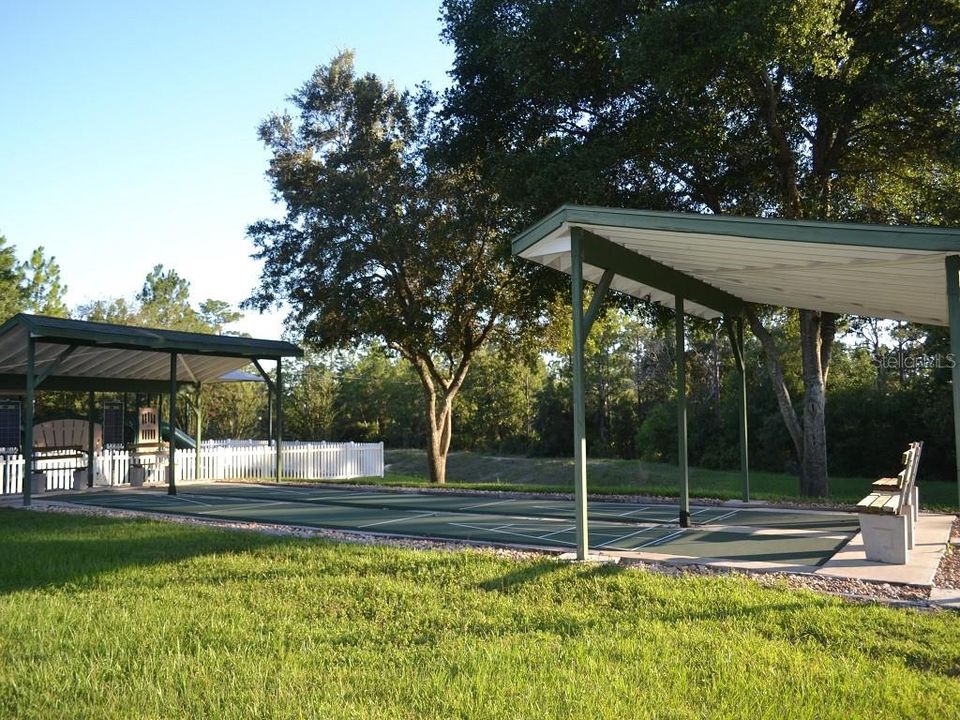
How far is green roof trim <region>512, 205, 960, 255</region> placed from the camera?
5.62 m

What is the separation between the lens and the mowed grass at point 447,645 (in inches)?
153

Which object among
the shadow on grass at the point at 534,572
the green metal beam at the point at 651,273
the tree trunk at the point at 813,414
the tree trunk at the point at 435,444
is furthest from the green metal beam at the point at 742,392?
the tree trunk at the point at 435,444

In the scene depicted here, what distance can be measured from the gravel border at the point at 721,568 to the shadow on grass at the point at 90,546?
0.67m

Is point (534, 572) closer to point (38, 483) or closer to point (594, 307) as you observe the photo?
point (594, 307)

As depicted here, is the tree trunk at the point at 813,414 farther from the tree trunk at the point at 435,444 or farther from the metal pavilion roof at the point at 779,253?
the tree trunk at the point at 435,444

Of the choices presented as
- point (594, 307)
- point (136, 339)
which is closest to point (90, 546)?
point (594, 307)

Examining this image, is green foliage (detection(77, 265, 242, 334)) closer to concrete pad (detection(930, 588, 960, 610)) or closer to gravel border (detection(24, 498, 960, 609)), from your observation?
gravel border (detection(24, 498, 960, 609))

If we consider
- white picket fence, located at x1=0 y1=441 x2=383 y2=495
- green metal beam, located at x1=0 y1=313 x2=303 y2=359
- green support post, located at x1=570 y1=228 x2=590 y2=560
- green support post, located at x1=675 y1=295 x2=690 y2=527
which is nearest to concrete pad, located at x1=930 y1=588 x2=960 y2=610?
green support post, located at x1=570 y1=228 x2=590 y2=560

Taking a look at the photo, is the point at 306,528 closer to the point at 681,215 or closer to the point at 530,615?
the point at 530,615

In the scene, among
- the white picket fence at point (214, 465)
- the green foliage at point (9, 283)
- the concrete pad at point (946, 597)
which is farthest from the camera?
the green foliage at point (9, 283)

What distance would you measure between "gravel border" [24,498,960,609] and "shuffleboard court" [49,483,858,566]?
38 centimetres

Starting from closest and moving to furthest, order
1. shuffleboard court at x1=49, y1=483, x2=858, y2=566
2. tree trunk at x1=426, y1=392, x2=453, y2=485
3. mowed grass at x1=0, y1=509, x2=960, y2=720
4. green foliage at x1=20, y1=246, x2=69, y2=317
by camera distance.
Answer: mowed grass at x1=0, y1=509, x2=960, y2=720 < shuffleboard court at x1=49, y1=483, x2=858, y2=566 < tree trunk at x1=426, y1=392, x2=453, y2=485 < green foliage at x1=20, y1=246, x2=69, y2=317

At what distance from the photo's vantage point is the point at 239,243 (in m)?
20.9

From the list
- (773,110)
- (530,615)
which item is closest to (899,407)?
(773,110)
